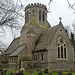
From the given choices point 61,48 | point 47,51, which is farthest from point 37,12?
point 47,51

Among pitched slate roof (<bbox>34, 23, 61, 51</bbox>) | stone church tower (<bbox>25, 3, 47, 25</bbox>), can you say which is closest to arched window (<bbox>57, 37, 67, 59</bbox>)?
pitched slate roof (<bbox>34, 23, 61, 51</bbox>)

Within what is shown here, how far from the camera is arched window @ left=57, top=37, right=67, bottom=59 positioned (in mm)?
24784

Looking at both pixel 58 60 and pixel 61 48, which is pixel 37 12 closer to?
pixel 61 48

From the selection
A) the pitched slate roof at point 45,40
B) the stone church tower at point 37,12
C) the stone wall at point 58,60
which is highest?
the stone church tower at point 37,12

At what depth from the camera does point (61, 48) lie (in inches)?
994

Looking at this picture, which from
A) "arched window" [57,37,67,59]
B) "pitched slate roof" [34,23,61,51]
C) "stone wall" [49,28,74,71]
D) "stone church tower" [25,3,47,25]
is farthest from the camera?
"stone church tower" [25,3,47,25]

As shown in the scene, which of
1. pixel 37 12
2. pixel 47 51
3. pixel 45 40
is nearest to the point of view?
pixel 47 51

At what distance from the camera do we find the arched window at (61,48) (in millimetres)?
24784

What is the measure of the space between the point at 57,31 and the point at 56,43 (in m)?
2.26

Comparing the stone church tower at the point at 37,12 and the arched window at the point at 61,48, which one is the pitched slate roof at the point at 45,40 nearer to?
the arched window at the point at 61,48

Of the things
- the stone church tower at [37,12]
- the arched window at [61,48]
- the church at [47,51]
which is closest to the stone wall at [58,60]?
the church at [47,51]

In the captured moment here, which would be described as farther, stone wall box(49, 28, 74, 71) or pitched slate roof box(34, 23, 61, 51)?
pitched slate roof box(34, 23, 61, 51)

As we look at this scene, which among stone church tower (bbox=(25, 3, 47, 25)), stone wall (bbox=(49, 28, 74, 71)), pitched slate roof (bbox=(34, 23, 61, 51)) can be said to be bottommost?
stone wall (bbox=(49, 28, 74, 71))

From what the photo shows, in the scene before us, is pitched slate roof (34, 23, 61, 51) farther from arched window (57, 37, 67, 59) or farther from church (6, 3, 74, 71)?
arched window (57, 37, 67, 59)
